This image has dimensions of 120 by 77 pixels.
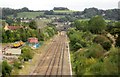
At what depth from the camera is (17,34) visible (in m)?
76.0

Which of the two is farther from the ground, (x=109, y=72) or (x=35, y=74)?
(x=109, y=72)

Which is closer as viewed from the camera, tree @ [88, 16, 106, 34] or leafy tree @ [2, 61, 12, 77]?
leafy tree @ [2, 61, 12, 77]

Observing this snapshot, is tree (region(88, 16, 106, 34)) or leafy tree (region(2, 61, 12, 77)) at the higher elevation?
leafy tree (region(2, 61, 12, 77))

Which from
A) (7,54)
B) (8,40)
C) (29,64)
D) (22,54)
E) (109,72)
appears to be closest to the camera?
(109,72)

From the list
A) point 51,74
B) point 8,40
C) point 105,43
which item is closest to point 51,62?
point 105,43

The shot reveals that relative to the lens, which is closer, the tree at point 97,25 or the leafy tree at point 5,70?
the leafy tree at point 5,70

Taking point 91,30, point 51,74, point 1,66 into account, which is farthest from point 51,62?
point 91,30

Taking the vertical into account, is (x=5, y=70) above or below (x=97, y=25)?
above

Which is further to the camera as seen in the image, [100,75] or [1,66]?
[1,66]

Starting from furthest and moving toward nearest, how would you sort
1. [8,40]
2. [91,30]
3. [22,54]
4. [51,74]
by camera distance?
[91,30]
[8,40]
[22,54]
[51,74]

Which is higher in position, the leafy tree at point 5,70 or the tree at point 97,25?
the leafy tree at point 5,70

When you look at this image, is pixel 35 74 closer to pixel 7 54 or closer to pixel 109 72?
pixel 109 72

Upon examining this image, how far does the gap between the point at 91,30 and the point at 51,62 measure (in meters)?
38.0

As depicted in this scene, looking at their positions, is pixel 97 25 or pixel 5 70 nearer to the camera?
pixel 5 70
